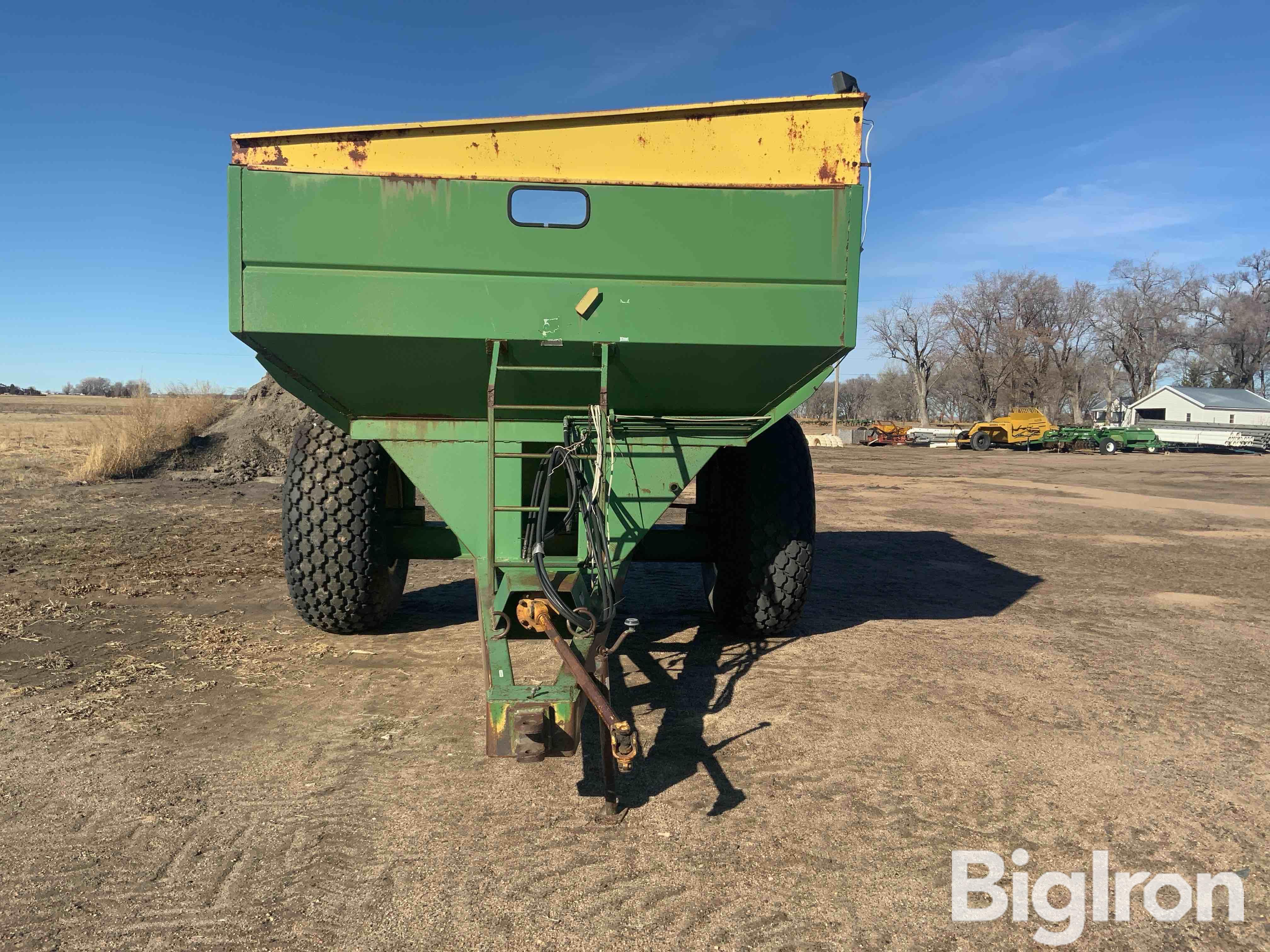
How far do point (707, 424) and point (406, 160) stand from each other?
71.8 inches

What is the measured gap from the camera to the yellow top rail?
3.44 m

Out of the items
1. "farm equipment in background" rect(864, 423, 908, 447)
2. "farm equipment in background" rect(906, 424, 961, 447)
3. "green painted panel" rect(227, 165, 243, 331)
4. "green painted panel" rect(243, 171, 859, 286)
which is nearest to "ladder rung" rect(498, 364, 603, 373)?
"green painted panel" rect(243, 171, 859, 286)

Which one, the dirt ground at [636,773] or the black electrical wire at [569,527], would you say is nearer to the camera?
the dirt ground at [636,773]

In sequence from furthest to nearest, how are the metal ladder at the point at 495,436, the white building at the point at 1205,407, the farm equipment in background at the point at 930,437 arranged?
the white building at the point at 1205,407
the farm equipment in background at the point at 930,437
the metal ladder at the point at 495,436

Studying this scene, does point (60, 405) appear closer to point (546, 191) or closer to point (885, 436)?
point (885, 436)

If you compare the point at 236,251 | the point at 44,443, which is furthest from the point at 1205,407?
the point at 236,251

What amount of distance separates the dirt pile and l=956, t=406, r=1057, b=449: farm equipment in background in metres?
27.0

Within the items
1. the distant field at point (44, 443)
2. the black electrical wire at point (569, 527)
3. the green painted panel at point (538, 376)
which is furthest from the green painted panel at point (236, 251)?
the distant field at point (44, 443)

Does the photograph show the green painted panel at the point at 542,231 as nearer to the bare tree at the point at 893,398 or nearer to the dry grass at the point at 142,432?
the dry grass at the point at 142,432

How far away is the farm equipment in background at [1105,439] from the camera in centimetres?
3294

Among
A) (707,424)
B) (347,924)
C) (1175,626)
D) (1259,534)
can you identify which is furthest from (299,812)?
(1259,534)

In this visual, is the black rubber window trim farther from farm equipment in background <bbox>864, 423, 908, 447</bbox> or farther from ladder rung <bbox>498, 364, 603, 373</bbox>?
farm equipment in background <bbox>864, 423, 908, 447</bbox>
